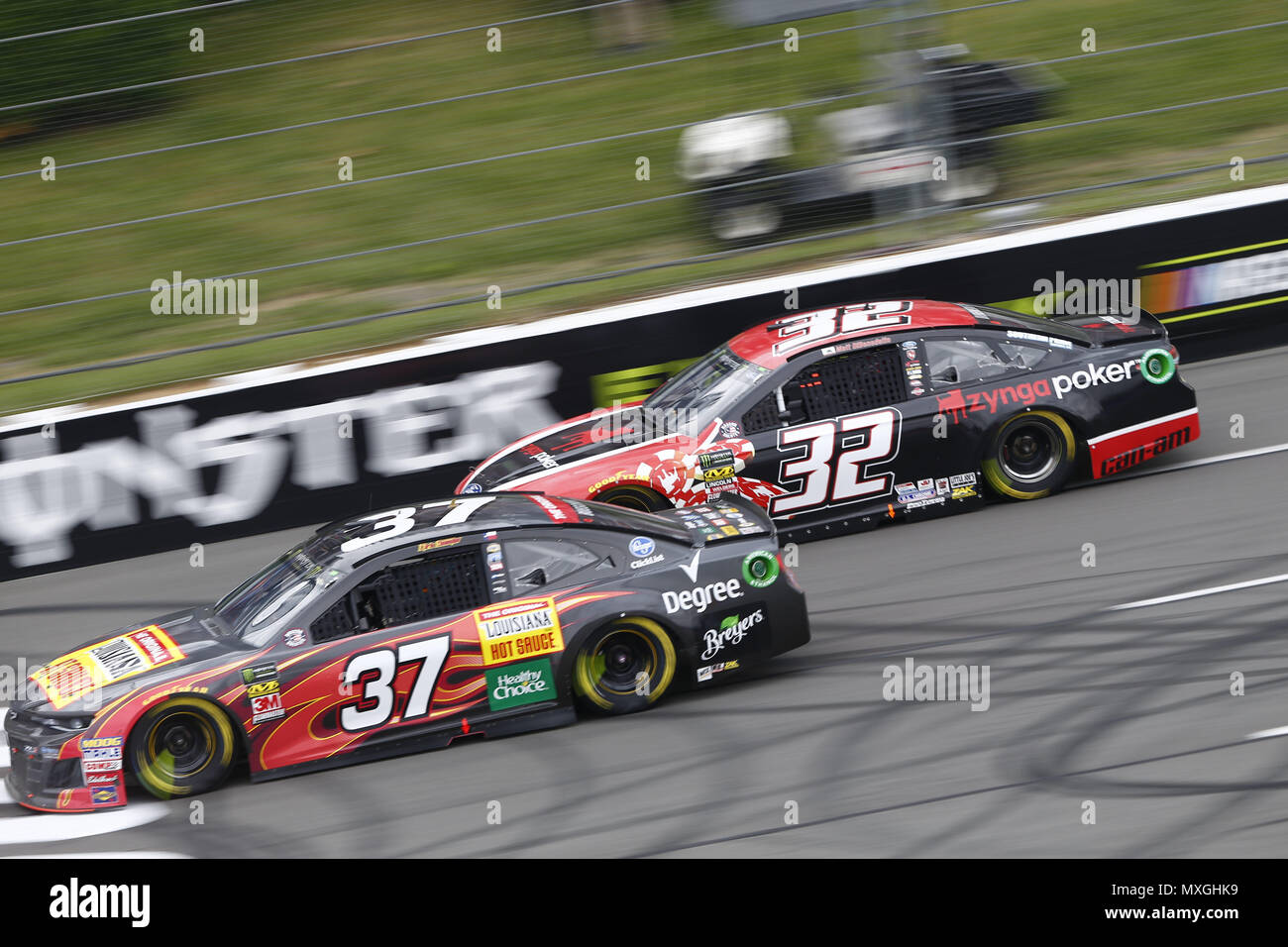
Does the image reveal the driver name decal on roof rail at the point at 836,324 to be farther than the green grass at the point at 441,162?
No

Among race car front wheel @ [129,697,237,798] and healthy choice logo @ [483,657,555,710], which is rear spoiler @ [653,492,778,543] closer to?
healthy choice logo @ [483,657,555,710]

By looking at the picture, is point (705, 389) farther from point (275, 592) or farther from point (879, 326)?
point (275, 592)

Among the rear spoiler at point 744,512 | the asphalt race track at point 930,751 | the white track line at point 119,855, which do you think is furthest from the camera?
the rear spoiler at point 744,512

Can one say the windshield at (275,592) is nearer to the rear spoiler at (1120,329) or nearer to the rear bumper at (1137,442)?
the rear bumper at (1137,442)

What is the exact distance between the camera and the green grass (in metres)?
12.8

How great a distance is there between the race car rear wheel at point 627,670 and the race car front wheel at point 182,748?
1873 mm

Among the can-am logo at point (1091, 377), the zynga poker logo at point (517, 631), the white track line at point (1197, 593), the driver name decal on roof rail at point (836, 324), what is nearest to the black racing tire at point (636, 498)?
the driver name decal on roof rail at point (836, 324)

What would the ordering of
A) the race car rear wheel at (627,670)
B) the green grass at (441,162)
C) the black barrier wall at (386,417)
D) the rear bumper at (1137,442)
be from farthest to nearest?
the green grass at (441,162) < the black barrier wall at (386,417) < the rear bumper at (1137,442) < the race car rear wheel at (627,670)

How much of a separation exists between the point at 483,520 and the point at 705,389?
2.93 meters

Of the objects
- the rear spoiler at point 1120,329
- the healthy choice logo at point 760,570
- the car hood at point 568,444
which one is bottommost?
the healthy choice logo at point 760,570

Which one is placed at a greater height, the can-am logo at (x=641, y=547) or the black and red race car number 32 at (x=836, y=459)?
the black and red race car number 32 at (x=836, y=459)

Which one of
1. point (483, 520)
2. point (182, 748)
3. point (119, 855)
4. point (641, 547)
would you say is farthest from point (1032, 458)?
point (119, 855)

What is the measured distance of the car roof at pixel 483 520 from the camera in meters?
7.74

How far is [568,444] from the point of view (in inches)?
408
